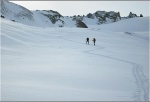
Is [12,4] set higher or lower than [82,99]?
higher

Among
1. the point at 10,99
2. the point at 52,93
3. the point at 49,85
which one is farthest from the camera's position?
the point at 49,85

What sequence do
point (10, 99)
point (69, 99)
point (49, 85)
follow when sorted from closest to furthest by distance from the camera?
point (10, 99) → point (69, 99) → point (49, 85)

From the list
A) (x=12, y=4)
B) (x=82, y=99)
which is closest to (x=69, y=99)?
(x=82, y=99)

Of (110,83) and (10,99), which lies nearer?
(10,99)

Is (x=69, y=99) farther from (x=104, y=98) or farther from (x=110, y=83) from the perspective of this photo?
(x=110, y=83)

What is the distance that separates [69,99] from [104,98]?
3.84ft

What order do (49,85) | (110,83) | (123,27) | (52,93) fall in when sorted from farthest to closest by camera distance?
(123,27) < (110,83) < (49,85) < (52,93)

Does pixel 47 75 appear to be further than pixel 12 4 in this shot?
No

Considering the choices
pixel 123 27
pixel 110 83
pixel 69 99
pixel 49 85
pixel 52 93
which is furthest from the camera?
pixel 123 27

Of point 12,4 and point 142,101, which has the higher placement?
point 12,4

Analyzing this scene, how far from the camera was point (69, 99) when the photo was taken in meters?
6.36

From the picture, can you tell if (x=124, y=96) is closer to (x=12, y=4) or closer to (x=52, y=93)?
(x=52, y=93)

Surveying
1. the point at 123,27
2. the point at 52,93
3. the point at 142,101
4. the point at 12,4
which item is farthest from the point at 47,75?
the point at 12,4

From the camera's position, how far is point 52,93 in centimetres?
680
